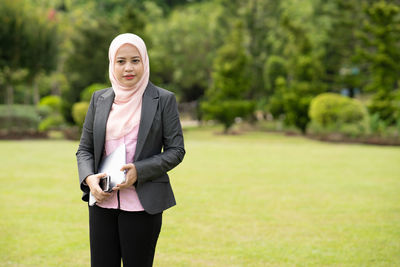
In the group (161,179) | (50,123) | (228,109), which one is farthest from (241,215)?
(50,123)

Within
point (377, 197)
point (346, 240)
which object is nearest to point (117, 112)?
point (346, 240)

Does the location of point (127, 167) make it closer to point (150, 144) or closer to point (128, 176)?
point (128, 176)

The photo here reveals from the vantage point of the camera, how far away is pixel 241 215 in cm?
680

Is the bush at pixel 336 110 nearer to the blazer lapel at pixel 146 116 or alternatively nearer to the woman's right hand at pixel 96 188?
the blazer lapel at pixel 146 116

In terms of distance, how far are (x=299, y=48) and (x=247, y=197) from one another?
1674 centimetres

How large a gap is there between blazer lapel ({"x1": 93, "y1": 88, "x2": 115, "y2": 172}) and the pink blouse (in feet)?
0.22

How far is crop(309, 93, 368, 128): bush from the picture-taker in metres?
20.5

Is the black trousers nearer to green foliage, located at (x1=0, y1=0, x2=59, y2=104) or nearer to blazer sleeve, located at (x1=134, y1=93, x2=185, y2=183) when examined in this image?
blazer sleeve, located at (x1=134, y1=93, x2=185, y2=183)

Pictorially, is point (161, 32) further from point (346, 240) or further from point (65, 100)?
point (346, 240)

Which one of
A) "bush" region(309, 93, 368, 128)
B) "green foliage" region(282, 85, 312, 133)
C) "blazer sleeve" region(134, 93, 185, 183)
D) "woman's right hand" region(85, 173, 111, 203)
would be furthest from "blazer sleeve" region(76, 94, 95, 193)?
"green foliage" region(282, 85, 312, 133)

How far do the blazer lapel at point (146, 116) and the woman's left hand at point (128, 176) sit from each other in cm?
10

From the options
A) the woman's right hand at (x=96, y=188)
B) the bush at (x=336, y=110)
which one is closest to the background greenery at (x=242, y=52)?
the bush at (x=336, y=110)

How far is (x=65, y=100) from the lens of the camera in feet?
78.3

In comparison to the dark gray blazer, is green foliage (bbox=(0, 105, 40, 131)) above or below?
below
